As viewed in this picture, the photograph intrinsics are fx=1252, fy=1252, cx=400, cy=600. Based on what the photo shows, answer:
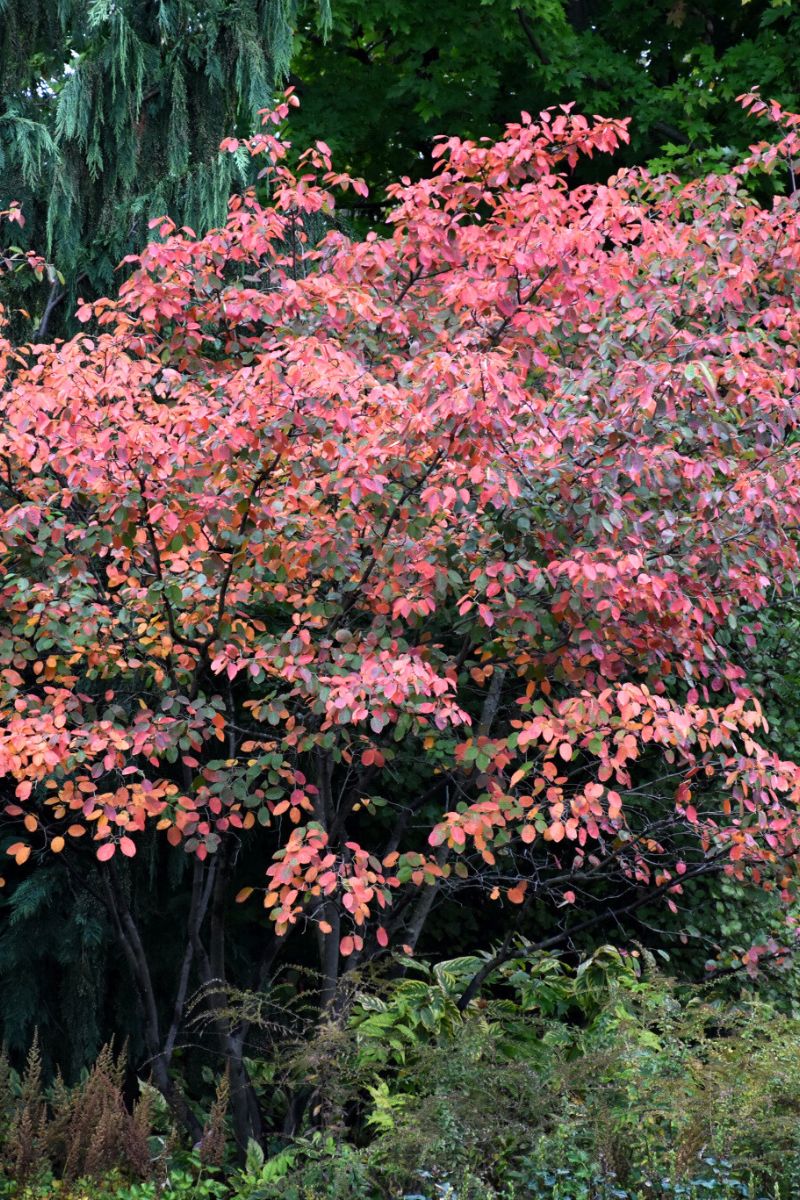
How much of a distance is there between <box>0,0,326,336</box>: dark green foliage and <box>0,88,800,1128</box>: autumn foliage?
1.43 meters

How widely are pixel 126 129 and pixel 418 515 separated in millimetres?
3300

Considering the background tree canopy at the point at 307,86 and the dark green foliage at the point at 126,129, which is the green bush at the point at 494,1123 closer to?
the background tree canopy at the point at 307,86

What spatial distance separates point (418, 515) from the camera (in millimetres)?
4215

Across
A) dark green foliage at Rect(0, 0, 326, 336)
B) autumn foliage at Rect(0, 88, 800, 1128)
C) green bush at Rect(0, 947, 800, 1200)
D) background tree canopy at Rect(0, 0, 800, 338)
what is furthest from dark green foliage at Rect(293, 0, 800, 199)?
green bush at Rect(0, 947, 800, 1200)

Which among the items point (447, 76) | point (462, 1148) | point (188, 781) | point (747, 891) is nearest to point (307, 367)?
point (188, 781)

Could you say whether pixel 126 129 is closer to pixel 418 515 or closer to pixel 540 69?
pixel 418 515

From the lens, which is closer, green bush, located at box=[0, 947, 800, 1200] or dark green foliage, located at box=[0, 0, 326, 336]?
green bush, located at box=[0, 947, 800, 1200]

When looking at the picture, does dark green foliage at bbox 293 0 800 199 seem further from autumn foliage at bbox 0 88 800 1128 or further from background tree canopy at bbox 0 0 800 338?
autumn foliage at bbox 0 88 800 1128

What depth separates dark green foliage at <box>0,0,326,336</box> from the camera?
6195 millimetres

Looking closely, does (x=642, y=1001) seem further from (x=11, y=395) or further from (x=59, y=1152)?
(x=11, y=395)

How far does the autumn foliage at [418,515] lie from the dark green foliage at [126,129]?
1.43 metres

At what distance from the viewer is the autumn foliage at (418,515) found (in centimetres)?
390

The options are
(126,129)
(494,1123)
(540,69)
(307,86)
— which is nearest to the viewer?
(494,1123)

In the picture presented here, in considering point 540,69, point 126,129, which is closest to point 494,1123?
point 126,129
